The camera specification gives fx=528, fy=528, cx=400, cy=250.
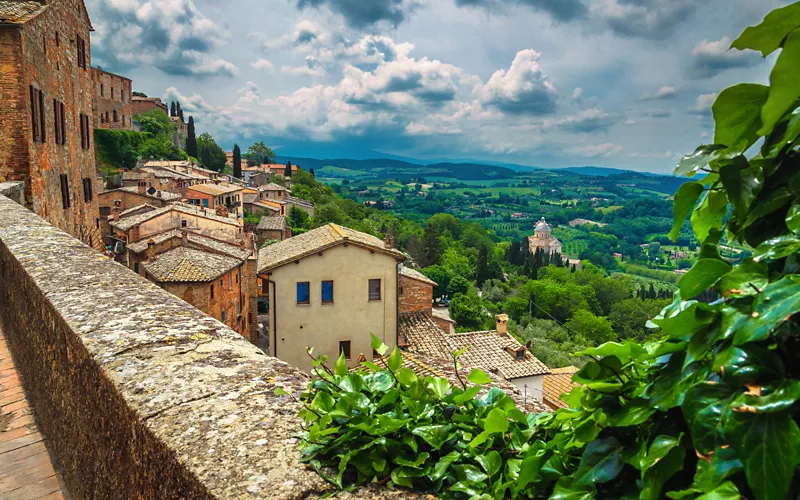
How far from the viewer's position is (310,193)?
321ft

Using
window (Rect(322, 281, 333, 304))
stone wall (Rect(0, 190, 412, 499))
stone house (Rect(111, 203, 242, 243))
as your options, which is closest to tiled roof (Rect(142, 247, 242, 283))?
window (Rect(322, 281, 333, 304))

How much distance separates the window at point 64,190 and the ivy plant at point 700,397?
15494 millimetres

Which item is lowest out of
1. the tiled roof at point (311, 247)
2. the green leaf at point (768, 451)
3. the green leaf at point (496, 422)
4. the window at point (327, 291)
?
the window at point (327, 291)

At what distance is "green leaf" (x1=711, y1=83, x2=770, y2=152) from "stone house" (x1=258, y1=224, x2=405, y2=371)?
59.7 ft

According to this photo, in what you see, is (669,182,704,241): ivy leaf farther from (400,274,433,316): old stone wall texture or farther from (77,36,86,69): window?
(400,274,433,316): old stone wall texture

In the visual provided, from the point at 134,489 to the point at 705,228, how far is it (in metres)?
1.88

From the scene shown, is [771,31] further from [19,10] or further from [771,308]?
[19,10]

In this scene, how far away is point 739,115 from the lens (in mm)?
960

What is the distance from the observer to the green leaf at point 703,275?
3.03 feet

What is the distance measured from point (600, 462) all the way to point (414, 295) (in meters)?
24.1

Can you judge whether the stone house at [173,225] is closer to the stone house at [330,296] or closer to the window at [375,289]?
the stone house at [330,296]

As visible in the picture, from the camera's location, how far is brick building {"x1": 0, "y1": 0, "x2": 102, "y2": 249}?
10.6 metres

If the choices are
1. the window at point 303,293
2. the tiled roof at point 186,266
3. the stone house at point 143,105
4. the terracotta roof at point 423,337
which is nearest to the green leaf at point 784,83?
the terracotta roof at point 423,337

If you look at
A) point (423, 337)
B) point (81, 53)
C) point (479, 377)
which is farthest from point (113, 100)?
point (479, 377)
